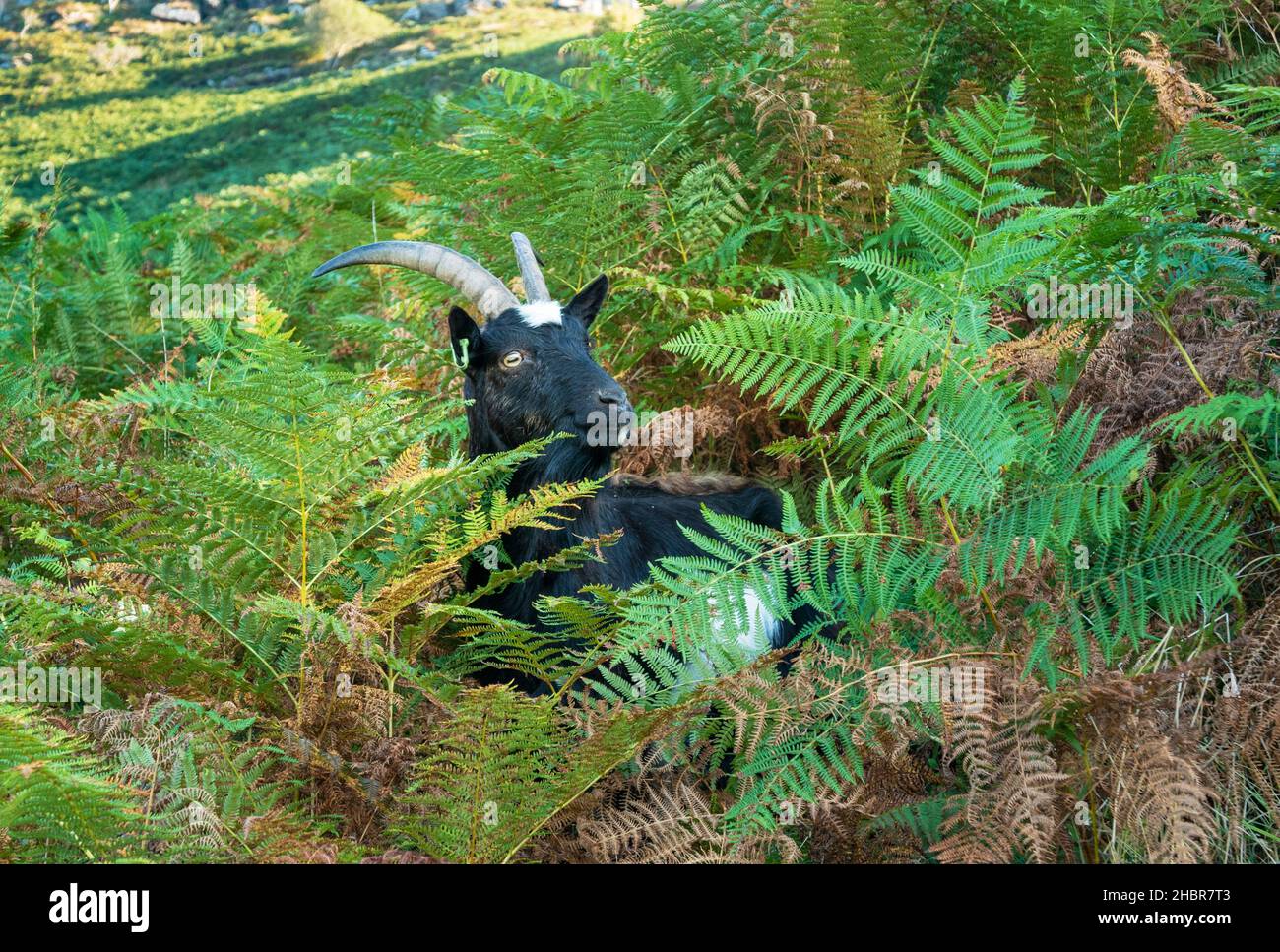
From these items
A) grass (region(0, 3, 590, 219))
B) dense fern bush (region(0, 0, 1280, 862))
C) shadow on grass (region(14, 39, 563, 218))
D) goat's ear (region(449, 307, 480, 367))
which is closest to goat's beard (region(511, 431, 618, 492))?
dense fern bush (region(0, 0, 1280, 862))

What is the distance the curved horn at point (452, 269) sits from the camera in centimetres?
580

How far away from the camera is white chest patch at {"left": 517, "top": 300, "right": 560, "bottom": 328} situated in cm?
564

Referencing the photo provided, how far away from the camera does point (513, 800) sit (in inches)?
146

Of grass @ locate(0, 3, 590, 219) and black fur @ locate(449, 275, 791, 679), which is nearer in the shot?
black fur @ locate(449, 275, 791, 679)

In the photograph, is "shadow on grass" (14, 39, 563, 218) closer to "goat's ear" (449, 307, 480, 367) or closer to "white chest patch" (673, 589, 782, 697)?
"goat's ear" (449, 307, 480, 367)

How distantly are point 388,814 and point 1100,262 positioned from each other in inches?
123

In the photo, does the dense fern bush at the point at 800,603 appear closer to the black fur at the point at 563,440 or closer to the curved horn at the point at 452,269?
the black fur at the point at 563,440

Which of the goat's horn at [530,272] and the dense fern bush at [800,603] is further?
the goat's horn at [530,272]

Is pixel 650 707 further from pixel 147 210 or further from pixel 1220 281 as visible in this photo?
pixel 147 210

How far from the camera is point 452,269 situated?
5883 millimetres

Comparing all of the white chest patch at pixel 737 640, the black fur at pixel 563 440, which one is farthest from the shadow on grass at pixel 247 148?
the white chest patch at pixel 737 640

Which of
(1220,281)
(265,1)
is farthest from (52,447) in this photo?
(265,1)

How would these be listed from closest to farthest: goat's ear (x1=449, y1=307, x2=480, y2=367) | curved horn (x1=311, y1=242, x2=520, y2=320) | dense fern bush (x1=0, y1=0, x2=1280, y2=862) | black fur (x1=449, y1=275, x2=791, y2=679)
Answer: dense fern bush (x1=0, y1=0, x2=1280, y2=862) < black fur (x1=449, y1=275, x2=791, y2=679) < goat's ear (x1=449, y1=307, x2=480, y2=367) < curved horn (x1=311, y1=242, x2=520, y2=320)

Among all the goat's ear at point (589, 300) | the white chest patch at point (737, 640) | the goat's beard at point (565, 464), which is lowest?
the white chest patch at point (737, 640)
